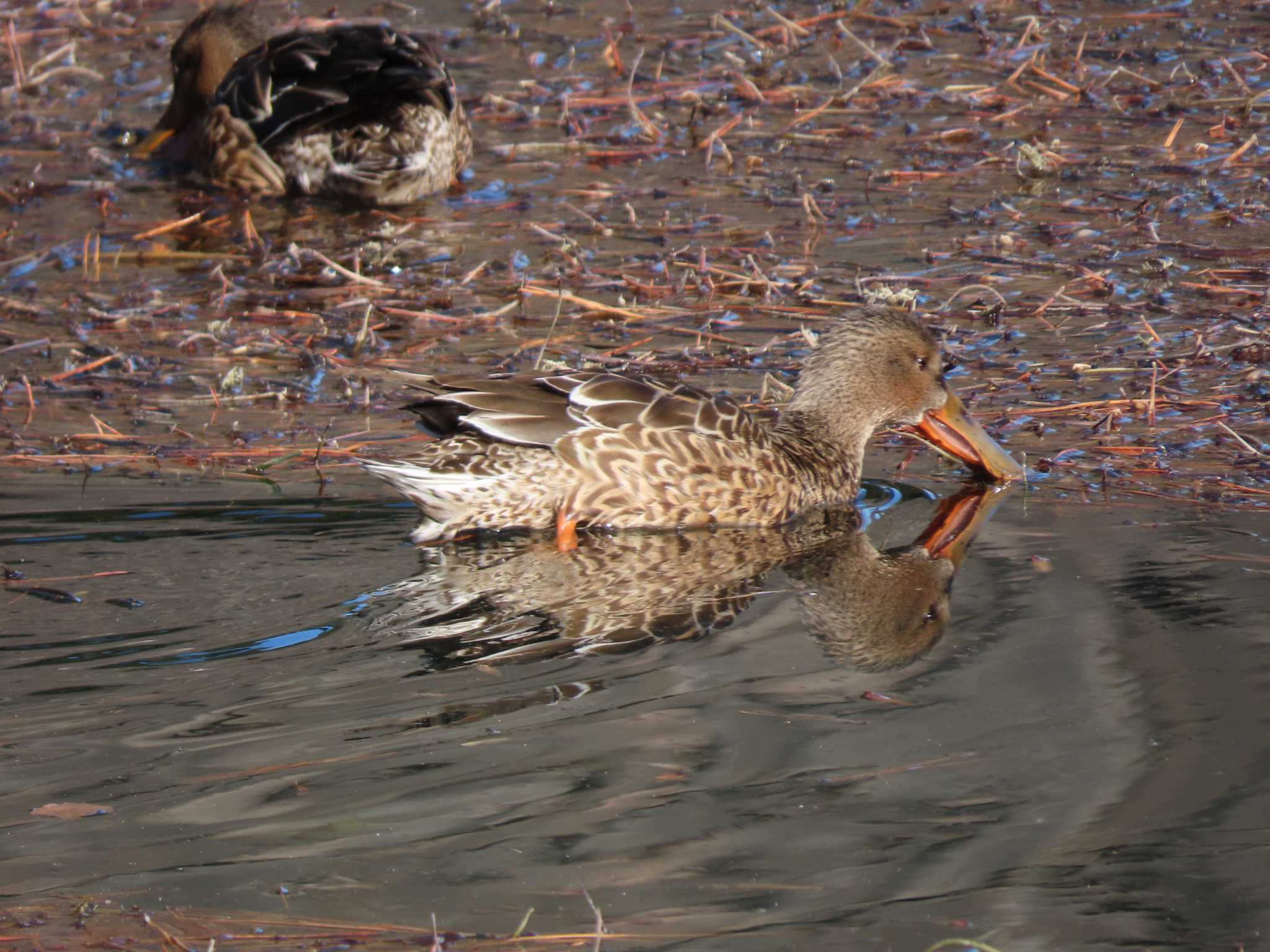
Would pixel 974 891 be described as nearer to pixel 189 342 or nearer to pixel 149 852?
pixel 149 852

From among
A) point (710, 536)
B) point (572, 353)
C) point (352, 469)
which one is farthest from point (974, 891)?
point (572, 353)

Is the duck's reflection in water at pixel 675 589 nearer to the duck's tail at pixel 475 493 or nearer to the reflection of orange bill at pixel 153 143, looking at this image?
the duck's tail at pixel 475 493

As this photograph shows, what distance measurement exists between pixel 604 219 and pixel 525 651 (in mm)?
5146

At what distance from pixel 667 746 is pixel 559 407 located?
211 cm

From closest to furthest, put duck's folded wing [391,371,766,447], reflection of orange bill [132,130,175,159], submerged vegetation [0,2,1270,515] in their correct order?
duck's folded wing [391,371,766,447], submerged vegetation [0,2,1270,515], reflection of orange bill [132,130,175,159]

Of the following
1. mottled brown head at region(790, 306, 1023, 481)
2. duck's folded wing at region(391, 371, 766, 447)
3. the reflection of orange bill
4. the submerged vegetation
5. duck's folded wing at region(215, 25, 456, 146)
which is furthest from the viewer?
the reflection of orange bill

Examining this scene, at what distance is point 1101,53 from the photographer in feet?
39.2

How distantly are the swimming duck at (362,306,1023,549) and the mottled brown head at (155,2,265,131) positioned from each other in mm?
5772

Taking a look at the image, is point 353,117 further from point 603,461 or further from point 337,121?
point 603,461

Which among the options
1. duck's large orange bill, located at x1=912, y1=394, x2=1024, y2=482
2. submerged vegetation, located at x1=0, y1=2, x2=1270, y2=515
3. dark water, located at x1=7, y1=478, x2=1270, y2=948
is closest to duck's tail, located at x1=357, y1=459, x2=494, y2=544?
dark water, located at x1=7, y1=478, x2=1270, y2=948

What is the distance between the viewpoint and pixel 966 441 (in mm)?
6852

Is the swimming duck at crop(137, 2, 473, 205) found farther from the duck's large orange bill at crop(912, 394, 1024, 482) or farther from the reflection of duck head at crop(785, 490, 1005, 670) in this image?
the reflection of duck head at crop(785, 490, 1005, 670)

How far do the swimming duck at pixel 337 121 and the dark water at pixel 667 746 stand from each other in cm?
493

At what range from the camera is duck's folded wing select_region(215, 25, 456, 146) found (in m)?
10.6
